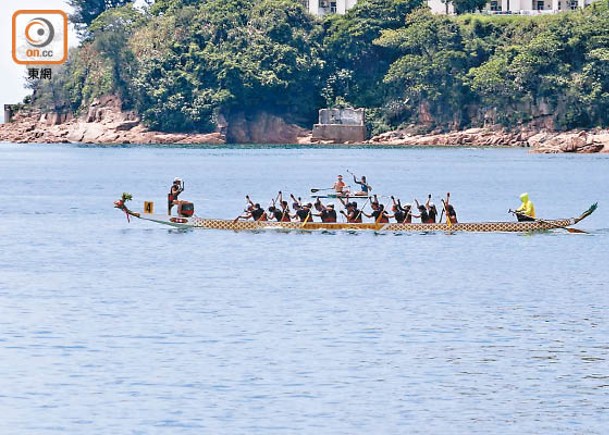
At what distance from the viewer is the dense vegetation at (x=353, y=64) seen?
15488 cm

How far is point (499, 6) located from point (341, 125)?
28.3 metres

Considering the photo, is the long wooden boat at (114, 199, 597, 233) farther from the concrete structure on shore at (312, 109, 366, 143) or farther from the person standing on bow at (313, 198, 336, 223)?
the concrete structure on shore at (312, 109, 366, 143)

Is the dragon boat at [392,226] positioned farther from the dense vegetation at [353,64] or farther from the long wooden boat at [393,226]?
the dense vegetation at [353,64]

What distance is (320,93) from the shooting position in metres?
169

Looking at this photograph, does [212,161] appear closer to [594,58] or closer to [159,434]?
[594,58]

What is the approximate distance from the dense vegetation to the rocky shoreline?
128 centimetres

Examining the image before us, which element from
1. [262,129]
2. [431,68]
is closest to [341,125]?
[431,68]

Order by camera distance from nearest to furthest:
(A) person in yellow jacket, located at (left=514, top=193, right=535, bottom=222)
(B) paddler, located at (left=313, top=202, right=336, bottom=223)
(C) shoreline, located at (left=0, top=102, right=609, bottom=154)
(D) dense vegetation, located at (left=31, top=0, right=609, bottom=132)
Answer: (A) person in yellow jacket, located at (left=514, top=193, right=535, bottom=222) < (B) paddler, located at (left=313, top=202, right=336, bottom=223) < (C) shoreline, located at (left=0, top=102, right=609, bottom=154) < (D) dense vegetation, located at (left=31, top=0, right=609, bottom=132)

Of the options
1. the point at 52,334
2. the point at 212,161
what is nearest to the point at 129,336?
the point at 52,334

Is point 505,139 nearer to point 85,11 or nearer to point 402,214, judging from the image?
point 85,11

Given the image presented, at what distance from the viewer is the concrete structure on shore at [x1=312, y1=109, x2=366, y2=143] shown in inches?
6452

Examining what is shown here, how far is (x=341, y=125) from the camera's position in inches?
6442

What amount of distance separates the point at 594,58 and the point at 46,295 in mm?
118974

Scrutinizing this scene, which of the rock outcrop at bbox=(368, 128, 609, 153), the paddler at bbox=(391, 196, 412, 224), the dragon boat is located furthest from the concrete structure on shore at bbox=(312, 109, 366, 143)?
the paddler at bbox=(391, 196, 412, 224)
